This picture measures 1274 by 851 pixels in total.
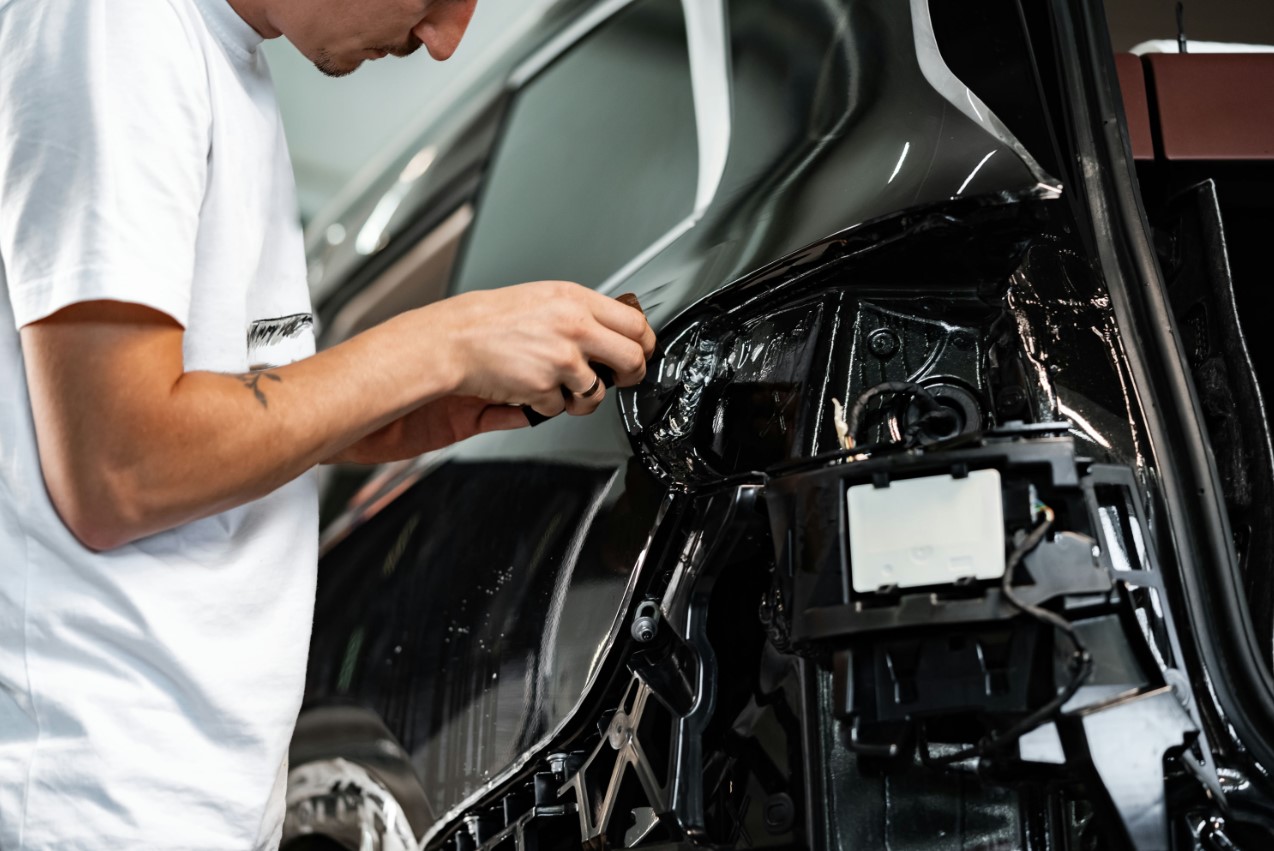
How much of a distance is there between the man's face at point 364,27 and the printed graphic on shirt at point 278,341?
0.79 feet

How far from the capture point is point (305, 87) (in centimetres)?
201

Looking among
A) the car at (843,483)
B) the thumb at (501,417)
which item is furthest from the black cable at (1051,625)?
the thumb at (501,417)

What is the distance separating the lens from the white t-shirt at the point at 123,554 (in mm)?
864

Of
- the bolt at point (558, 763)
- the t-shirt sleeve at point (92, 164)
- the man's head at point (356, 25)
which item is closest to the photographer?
the t-shirt sleeve at point (92, 164)

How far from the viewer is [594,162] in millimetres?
1476

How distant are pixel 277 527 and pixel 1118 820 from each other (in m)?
0.74

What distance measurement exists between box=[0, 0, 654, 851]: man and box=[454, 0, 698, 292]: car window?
1.29 ft

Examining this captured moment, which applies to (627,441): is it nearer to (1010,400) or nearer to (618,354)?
(618,354)

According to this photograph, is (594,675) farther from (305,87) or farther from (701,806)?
(305,87)

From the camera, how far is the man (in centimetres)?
85

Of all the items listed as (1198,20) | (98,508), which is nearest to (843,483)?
(98,508)

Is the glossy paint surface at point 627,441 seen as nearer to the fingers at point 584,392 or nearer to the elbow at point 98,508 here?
the fingers at point 584,392

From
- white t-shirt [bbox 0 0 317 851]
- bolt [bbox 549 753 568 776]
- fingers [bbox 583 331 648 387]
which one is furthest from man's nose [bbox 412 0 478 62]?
bolt [bbox 549 753 568 776]

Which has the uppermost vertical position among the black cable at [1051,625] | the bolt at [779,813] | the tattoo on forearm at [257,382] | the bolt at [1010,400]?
the bolt at [1010,400]
